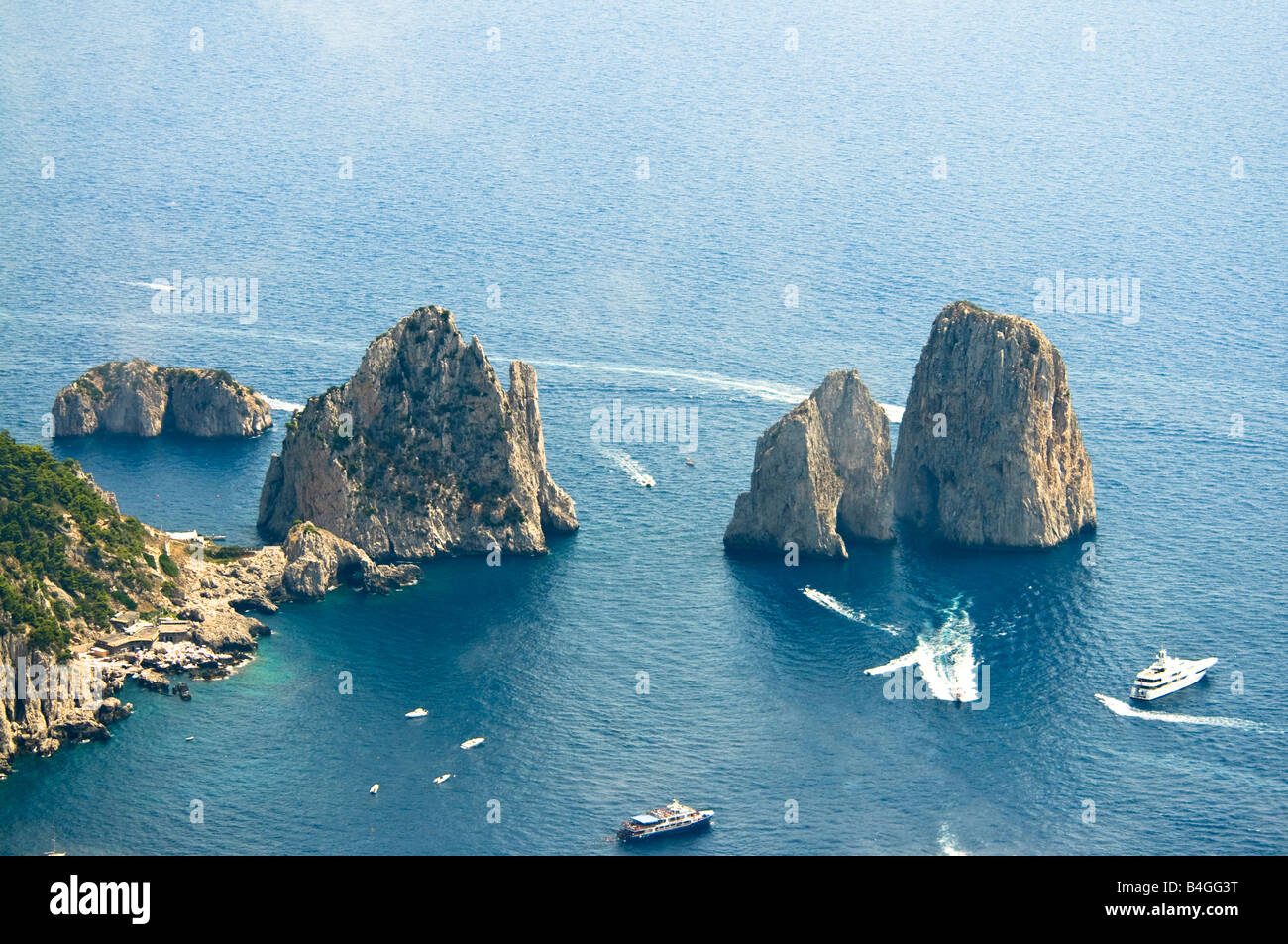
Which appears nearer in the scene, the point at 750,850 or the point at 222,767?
the point at 750,850

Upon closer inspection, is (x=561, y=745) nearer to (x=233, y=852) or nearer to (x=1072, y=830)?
(x=233, y=852)

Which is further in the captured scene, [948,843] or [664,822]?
[664,822]

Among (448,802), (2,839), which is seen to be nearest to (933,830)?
(448,802)

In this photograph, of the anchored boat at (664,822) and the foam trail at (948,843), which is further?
the anchored boat at (664,822)

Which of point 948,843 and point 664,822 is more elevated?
point 664,822

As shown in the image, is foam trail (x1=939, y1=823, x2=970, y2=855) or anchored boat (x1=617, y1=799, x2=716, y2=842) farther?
anchored boat (x1=617, y1=799, x2=716, y2=842)
